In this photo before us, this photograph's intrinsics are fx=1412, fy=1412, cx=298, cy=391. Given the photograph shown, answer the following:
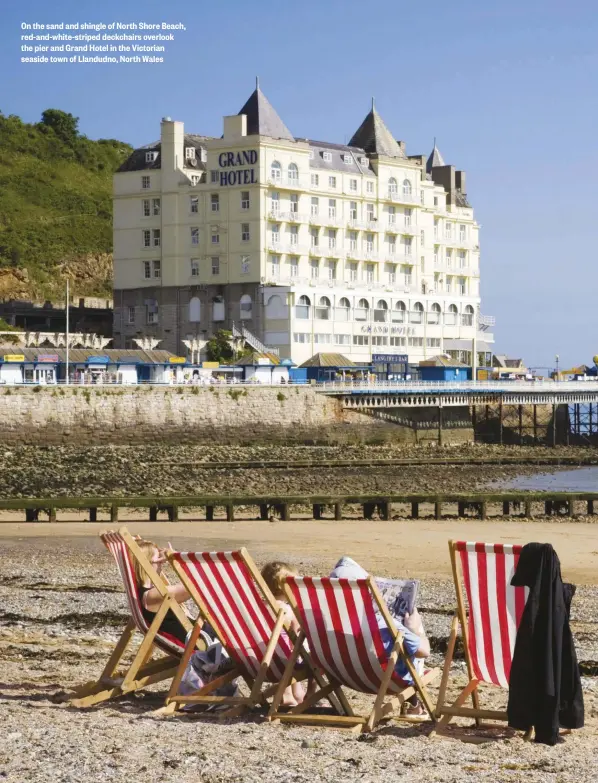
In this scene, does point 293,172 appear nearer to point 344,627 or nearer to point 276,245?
point 276,245

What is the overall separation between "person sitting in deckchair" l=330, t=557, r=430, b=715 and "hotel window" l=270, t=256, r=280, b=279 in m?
58.6

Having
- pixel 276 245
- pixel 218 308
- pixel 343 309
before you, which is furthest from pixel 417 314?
pixel 218 308

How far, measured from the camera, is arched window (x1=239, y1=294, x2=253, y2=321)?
219ft

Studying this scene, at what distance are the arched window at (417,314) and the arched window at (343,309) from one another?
4785 mm

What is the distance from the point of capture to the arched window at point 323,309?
67250 mm

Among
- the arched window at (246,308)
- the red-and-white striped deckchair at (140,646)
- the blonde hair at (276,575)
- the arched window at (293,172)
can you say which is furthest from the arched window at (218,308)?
the blonde hair at (276,575)

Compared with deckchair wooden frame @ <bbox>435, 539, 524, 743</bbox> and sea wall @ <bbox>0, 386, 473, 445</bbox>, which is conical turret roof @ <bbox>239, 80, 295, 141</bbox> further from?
deckchair wooden frame @ <bbox>435, 539, 524, 743</bbox>

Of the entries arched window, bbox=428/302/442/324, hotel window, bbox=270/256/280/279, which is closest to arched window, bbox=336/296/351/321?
hotel window, bbox=270/256/280/279

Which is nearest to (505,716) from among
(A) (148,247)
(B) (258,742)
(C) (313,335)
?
(B) (258,742)

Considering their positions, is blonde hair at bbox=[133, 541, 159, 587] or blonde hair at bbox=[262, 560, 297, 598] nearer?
blonde hair at bbox=[262, 560, 297, 598]

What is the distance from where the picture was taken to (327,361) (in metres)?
63.5

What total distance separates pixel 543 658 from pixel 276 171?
6010cm

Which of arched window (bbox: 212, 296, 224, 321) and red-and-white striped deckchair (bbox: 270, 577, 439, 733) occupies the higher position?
arched window (bbox: 212, 296, 224, 321)

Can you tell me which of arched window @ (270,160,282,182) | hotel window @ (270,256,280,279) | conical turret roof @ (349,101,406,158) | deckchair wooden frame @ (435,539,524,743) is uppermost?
conical turret roof @ (349,101,406,158)
